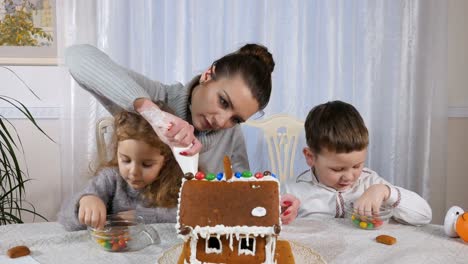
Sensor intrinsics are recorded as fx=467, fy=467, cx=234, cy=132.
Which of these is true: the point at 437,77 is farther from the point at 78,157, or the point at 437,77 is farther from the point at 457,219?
the point at 78,157

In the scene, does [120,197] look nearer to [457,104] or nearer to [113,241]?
[113,241]

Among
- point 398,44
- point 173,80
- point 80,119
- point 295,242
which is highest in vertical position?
point 398,44

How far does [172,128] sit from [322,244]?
0.49 m

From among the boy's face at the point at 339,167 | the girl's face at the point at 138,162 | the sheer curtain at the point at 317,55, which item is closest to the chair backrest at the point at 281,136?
the sheer curtain at the point at 317,55

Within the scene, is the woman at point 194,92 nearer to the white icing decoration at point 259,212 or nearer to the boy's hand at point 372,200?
the white icing decoration at point 259,212

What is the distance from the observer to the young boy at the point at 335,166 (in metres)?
1.60

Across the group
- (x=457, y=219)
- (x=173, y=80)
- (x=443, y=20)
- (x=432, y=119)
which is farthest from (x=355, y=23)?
(x=457, y=219)

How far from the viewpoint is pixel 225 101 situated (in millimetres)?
1397

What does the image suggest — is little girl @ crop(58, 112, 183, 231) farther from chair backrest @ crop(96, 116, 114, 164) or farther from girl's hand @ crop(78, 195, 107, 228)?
chair backrest @ crop(96, 116, 114, 164)

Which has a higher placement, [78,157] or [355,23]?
[355,23]

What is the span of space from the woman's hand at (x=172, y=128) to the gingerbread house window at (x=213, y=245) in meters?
0.27

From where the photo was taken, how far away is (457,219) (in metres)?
1.25

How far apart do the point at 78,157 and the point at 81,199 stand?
112 centimetres

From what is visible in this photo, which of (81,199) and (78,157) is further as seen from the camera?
(78,157)
